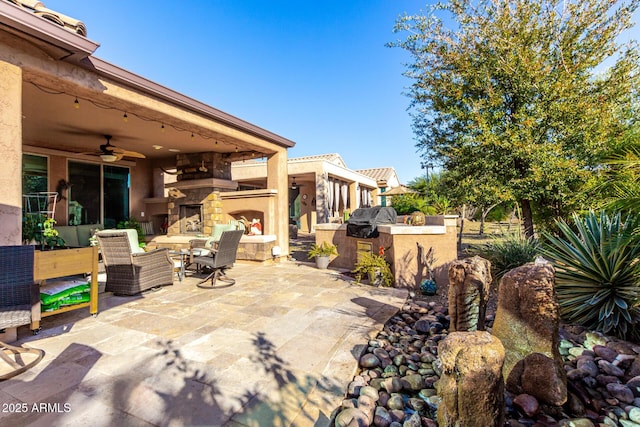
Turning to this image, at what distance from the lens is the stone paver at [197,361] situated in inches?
78.1

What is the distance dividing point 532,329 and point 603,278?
1.63 meters

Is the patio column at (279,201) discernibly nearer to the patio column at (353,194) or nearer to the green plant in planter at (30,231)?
the green plant in planter at (30,231)

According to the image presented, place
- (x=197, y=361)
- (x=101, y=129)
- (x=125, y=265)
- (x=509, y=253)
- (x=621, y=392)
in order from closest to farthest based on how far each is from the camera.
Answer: (x=621, y=392)
(x=197, y=361)
(x=125, y=265)
(x=509, y=253)
(x=101, y=129)

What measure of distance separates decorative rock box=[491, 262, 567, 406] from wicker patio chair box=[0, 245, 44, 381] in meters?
4.07

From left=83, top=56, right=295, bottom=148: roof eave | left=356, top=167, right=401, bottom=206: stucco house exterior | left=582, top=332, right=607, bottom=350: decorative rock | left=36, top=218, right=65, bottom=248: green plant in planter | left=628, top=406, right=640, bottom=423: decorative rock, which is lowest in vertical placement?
left=628, top=406, right=640, bottom=423: decorative rock

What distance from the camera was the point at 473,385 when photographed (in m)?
1.63

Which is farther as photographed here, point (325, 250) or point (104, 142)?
point (104, 142)

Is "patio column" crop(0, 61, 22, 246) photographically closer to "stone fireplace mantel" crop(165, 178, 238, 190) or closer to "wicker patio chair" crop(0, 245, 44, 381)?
"wicker patio chair" crop(0, 245, 44, 381)

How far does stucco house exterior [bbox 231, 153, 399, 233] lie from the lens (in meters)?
13.7

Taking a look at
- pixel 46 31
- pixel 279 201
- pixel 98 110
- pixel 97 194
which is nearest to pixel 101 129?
pixel 98 110

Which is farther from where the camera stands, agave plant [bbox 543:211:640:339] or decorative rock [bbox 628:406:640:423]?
agave plant [bbox 543:211:640:339]

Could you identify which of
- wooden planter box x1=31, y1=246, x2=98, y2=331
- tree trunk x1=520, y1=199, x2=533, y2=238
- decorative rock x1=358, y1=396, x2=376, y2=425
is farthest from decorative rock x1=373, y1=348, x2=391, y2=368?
tree trunk x1=520, y1=199, x2=533, y2=238

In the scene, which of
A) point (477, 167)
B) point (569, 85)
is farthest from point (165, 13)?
point (569, 85)

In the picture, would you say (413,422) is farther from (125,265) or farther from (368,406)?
(125,265)
